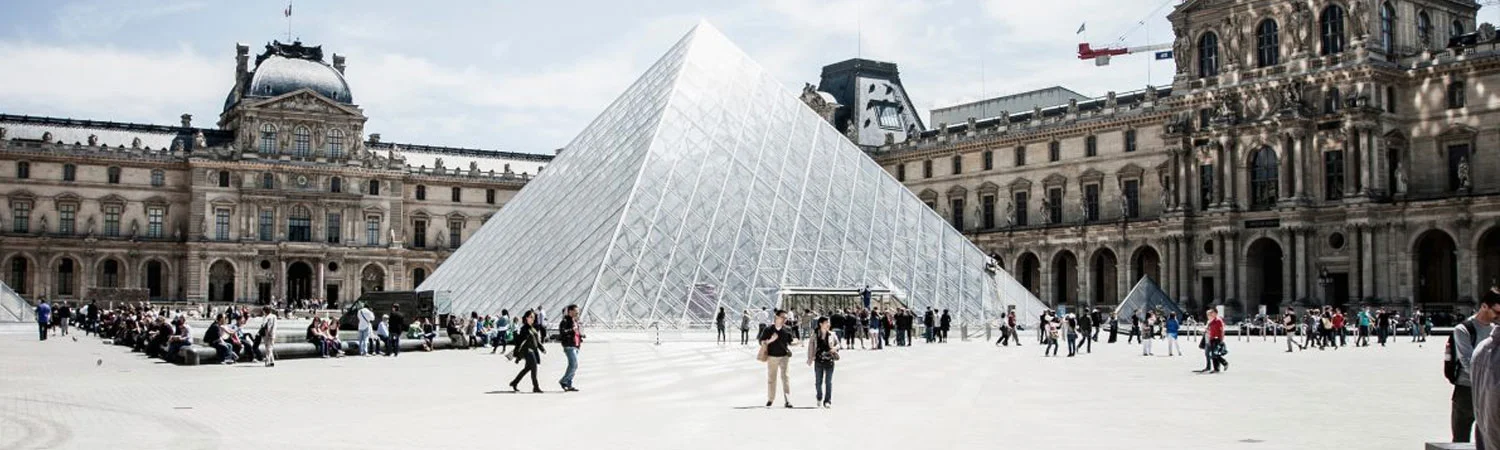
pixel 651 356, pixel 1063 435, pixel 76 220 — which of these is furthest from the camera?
pixel 76 220

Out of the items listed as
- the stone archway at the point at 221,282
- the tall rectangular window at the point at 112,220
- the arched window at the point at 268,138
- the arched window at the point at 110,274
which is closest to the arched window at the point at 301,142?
the arched window at the point at 268,138

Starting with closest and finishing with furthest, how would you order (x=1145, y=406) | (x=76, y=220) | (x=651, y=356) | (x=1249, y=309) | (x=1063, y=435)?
(x=1063, y=435) → (x=1145, y=406) → (x=651, y=356) → (x=1249, y=309) → (x=76, y=220)

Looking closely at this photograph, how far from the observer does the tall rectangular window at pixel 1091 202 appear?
59656 mm

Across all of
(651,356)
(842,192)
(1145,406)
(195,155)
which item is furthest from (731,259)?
(195,155)

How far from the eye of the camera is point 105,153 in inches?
2906

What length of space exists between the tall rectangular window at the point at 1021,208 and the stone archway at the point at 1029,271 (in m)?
1.42

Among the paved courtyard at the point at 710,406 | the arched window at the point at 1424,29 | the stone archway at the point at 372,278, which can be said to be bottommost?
the paved courtyard at the point at 710,406

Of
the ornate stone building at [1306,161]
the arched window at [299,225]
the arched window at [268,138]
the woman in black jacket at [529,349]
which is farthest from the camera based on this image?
the arched window at [299,225]

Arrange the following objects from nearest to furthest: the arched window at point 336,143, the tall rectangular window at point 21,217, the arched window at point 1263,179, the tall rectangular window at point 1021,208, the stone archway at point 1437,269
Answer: the stone archway at point 1437,269 → the arched window at point 1263,179 → the tall rectangular window at point 1021,208 → the tall rectangular window at point 21,217 → the arched window at point 336,143

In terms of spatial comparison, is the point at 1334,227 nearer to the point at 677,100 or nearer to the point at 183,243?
the point at 677,100

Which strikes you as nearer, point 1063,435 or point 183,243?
point 1063,435

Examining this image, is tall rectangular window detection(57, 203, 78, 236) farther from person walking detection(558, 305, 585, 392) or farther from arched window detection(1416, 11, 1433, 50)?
person walking detection(558, 305, 585, 392)

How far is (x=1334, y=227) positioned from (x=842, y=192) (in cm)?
1887

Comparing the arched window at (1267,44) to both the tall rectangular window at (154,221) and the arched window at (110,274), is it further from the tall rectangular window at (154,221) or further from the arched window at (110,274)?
the arched window at (110,274)
